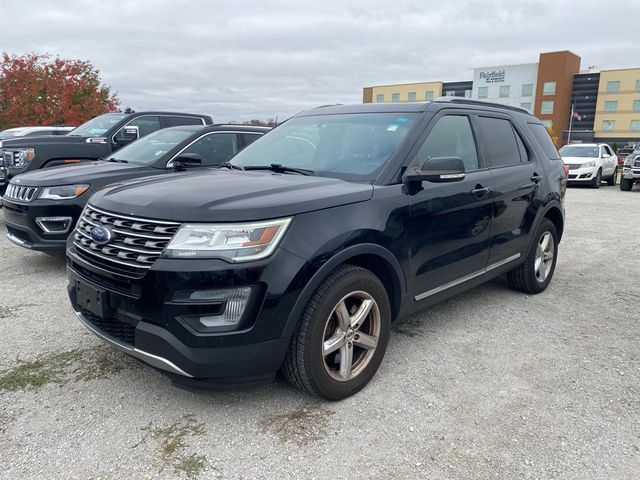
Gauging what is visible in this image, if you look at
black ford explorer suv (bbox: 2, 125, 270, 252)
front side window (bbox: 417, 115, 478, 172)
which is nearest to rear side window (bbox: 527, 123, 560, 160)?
front side window (bbox: 417, 115, 478, 172)

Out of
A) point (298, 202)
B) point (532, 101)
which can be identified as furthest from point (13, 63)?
point (532, 101)

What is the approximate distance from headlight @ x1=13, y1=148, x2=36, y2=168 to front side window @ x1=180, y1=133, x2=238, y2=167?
8.98ft

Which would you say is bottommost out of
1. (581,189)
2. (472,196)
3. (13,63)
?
(581,189)

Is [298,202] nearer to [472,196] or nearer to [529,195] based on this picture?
[472,196]

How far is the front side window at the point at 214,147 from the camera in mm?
6402

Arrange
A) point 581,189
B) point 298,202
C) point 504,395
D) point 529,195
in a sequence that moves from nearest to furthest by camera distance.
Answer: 1. point 298,202
2. point 504,395
3. point 529,195
4. point 581,189

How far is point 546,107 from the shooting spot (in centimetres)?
5941

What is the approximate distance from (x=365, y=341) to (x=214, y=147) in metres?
4.36

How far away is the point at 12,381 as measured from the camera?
313 cm

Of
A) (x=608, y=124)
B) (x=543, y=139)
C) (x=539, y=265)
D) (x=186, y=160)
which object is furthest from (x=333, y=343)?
(x=608, y=124)

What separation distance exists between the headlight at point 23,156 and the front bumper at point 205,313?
5741 mm

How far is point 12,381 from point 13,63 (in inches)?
1081

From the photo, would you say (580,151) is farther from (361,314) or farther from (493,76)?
(493,76)

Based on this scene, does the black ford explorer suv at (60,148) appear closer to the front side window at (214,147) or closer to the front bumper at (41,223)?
the front side window at (214,147)
